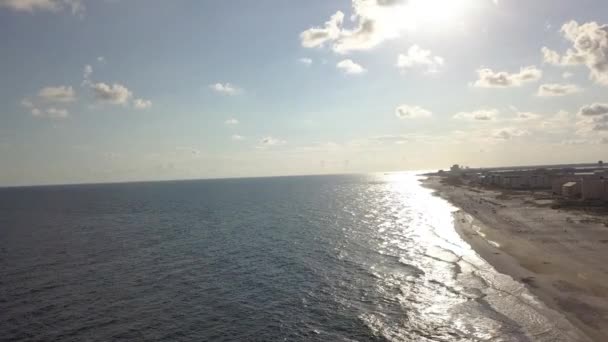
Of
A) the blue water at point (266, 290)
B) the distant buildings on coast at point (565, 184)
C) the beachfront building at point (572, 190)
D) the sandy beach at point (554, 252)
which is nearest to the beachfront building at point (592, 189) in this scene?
the distant buildings on coast at point (565, 184)

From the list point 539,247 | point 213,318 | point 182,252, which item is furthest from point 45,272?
point 539,247

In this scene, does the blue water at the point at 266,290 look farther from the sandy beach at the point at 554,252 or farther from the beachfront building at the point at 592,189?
Result: the beachfront building at the point at 592,189

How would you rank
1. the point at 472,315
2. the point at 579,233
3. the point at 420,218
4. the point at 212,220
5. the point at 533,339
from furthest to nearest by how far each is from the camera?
1. the point at 212,220
2. the point at 420,218
3. the point at 579,233
4. the point at 472,315
5. the point at 533,339

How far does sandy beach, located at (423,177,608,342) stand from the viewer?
3088 cm

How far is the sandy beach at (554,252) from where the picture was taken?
30875mm

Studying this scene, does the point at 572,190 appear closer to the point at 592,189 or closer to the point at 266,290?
the point at 592,189

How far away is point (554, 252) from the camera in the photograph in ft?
155

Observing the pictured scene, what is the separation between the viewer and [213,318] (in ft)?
101

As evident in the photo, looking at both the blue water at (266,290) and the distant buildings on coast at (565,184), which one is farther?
the distant buildings on coast at (565,184)

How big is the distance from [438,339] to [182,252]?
135ft

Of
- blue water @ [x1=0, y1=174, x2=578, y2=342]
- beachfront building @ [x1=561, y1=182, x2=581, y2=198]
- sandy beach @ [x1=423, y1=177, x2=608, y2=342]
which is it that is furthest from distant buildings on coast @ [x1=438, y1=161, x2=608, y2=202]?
blue water @ [x1=0, y1=174, x2=578, y2=342]

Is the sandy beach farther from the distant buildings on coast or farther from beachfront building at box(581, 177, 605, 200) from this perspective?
the distant buildings on coast

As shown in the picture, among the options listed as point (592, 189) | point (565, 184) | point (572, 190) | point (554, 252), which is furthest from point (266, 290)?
point (565, 184)

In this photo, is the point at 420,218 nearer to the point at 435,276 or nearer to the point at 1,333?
the point at 435,276
